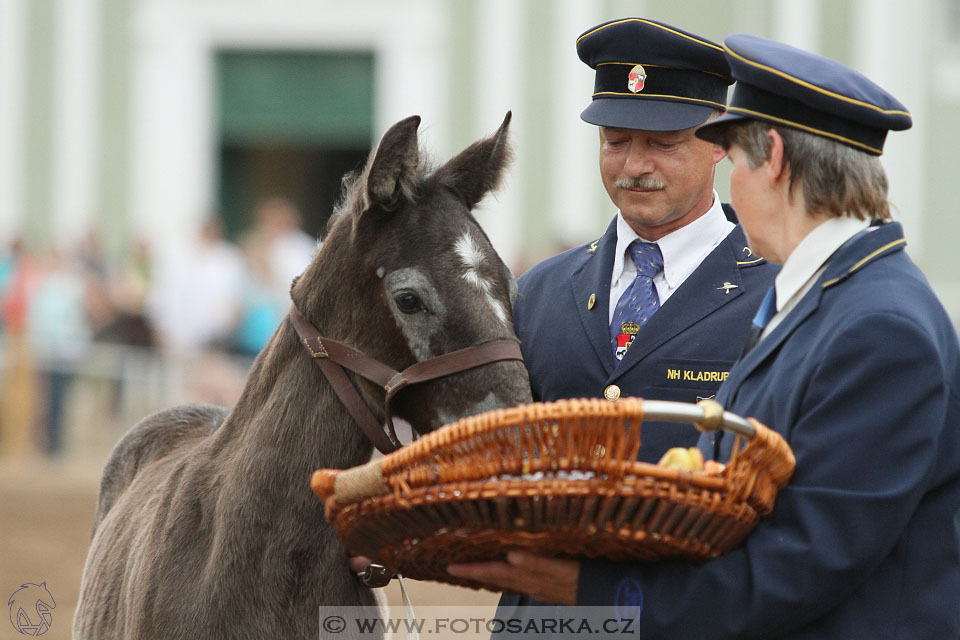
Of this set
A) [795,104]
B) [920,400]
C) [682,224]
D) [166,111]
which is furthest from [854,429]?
[166,111]

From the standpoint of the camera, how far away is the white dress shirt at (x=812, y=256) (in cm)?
238

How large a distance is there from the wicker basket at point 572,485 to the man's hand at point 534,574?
8cm

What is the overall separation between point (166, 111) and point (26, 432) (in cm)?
638

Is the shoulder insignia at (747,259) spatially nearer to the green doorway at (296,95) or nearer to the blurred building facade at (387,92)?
the blurred building facade at (387,92)

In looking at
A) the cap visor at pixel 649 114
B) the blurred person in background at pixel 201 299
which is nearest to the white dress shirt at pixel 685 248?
the cap visor at pixel 649 114

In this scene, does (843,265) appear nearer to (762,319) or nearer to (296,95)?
(762,319)

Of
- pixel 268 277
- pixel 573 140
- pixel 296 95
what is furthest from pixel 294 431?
pixel 296 95

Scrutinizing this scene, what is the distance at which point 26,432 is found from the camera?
39.8ft

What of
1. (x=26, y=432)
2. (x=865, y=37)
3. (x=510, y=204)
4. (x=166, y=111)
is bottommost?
(x=26, y=432)

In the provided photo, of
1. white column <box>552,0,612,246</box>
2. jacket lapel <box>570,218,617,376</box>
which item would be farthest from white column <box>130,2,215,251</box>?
jacket lapel <box>570,218,617,376</box>

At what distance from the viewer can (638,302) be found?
3273 mm

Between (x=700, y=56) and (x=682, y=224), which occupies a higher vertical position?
(x=700, y=56)

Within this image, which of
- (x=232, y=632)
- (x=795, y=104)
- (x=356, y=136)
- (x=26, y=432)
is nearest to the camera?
(x=795, y=104)

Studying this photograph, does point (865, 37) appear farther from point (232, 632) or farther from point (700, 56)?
point (232, 632)
